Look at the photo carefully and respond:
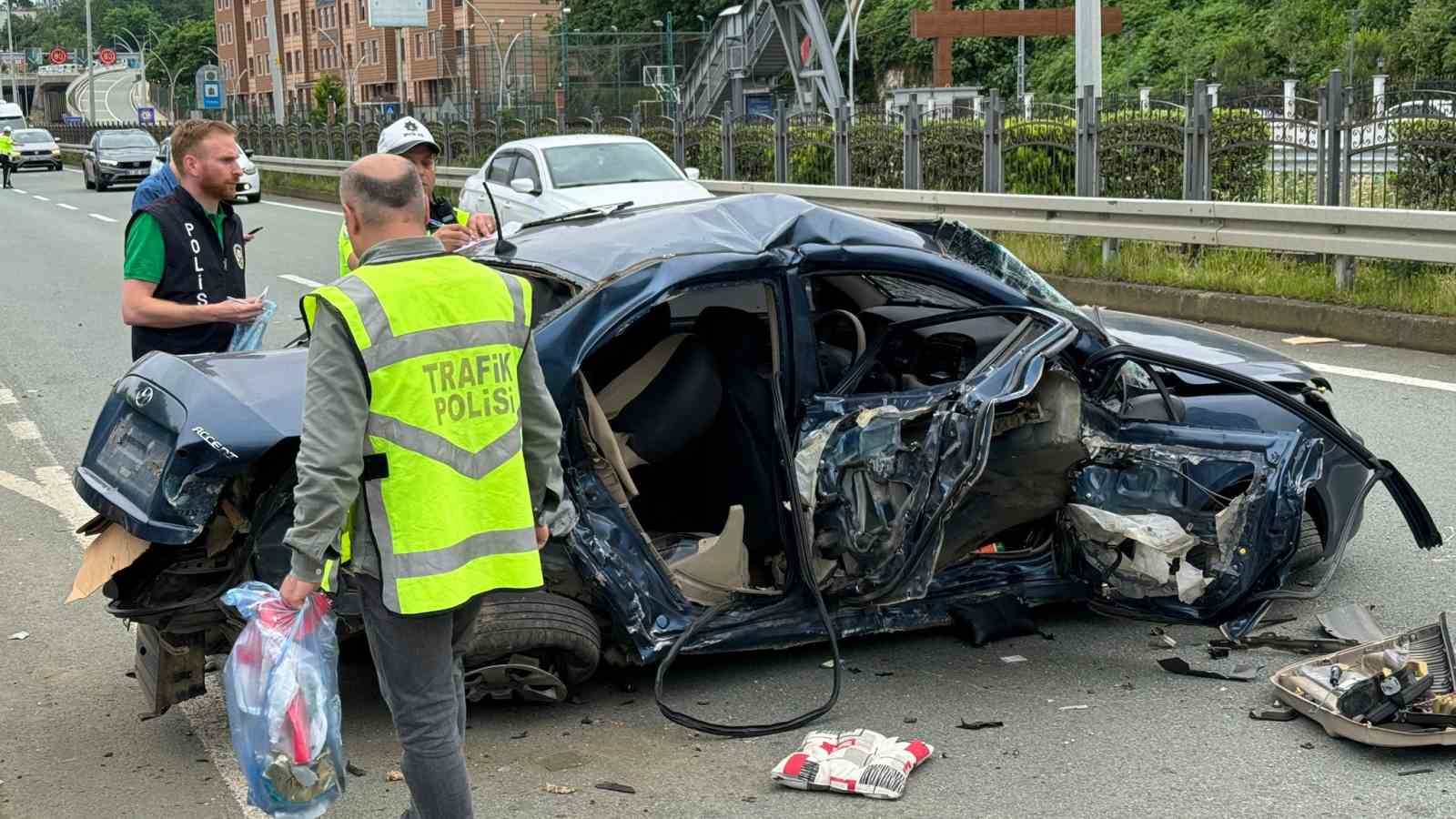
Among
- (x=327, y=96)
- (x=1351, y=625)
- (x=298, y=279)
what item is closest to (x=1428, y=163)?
(x=1351, y=625)

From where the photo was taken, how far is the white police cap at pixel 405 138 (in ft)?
21.0

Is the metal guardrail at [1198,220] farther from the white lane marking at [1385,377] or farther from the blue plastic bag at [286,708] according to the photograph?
the blue plastic bag at [286,708]

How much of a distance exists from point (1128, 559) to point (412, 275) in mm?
2604

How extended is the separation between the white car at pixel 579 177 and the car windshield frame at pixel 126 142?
2366 centimetres

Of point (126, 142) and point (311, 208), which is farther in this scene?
point (126, 142)

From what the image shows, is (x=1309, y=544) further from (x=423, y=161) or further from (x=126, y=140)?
(x=126, y=140)

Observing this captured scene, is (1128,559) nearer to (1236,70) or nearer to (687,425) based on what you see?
(687,425)

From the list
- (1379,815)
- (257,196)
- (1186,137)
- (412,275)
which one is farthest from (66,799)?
(257,196)

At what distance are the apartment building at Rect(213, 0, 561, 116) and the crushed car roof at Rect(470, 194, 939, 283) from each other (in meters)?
58.2

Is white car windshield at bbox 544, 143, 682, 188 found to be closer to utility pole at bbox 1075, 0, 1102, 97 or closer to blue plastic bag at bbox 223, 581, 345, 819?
utility pole at bbox 1075, 0, 1102, 97

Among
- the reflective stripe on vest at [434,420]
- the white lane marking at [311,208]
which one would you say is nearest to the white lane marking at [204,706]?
the reflective stripe on vest at [434,420]

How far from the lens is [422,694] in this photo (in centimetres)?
336

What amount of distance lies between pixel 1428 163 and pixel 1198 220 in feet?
5.44

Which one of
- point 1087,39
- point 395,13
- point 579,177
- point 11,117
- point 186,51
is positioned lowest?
point 579,177
